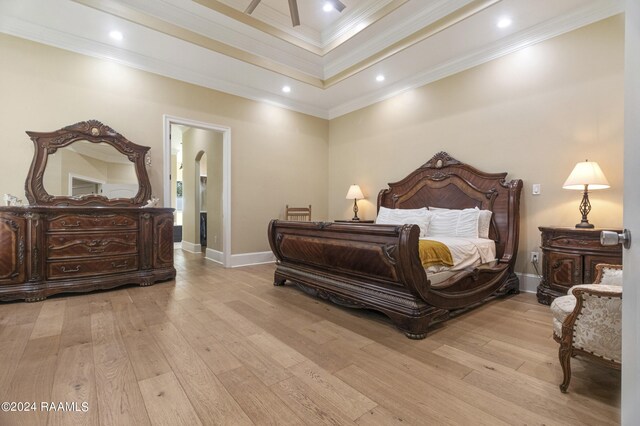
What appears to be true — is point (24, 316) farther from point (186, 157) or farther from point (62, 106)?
point (186, 157)

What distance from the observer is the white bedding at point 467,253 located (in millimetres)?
2590

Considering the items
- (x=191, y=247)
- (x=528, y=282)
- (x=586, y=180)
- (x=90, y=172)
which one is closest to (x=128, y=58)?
(x=90, y=172)

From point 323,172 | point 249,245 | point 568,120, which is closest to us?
point 568,120

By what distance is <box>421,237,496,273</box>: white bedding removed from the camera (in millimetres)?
2590

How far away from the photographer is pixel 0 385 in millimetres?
1515

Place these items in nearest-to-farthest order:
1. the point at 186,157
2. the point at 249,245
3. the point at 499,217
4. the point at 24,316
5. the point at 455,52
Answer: the point at 24,316, the point at 499,217, the point at 455,52, the point at 249,245, the point at 186,157

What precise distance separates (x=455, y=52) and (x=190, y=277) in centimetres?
472

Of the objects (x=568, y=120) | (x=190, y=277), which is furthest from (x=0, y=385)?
(x=568, y=120)

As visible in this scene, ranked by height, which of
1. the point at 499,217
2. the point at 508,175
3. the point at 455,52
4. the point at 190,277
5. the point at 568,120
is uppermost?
the point at 455,52

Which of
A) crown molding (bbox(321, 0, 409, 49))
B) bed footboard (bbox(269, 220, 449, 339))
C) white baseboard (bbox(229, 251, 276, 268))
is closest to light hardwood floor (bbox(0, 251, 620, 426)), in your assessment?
bed footboard (bbox(269, 220, 449, 339))

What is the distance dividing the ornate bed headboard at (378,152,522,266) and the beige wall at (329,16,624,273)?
0.53 ft

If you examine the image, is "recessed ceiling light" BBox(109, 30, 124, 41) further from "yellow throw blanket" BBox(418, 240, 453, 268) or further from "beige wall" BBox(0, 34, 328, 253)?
"yellow throw blanket" BBox(418, 240, 453, 268)

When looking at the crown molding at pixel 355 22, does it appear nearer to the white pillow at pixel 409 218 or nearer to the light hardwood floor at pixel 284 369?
the white pillow at pixel 409 218

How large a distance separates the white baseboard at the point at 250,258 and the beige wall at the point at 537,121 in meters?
2.71
